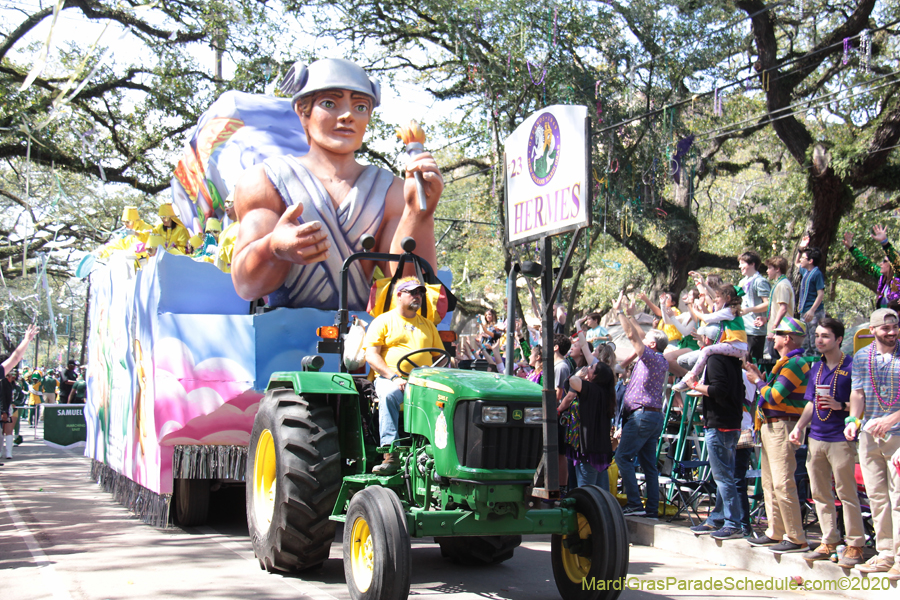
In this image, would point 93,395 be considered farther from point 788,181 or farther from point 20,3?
point 788,181

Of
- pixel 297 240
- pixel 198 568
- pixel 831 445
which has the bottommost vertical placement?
pixel 198 568

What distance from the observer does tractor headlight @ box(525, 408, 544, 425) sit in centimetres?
472

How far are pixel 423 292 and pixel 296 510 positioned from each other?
1692 millimetres

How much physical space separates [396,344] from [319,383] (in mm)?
579

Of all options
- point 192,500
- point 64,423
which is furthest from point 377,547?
point 64,423

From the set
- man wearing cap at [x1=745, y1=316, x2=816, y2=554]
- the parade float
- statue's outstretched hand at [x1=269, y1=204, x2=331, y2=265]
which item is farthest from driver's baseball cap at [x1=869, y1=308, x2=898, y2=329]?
statue's outstretched hand at [x1=269, y1=204, x2=331, y2=265]

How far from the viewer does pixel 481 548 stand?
5953 millimetres

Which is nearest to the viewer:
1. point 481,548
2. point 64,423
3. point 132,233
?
point 481,548

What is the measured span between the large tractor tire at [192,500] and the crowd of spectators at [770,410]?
2629 mm

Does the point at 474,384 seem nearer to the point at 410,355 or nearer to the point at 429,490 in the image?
the point at 429,490

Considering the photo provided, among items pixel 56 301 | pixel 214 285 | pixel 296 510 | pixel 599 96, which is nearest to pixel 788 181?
pixel 599 96

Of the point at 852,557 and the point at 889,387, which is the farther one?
the point at 852,557

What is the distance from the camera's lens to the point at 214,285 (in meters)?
7.39

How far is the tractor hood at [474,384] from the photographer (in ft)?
15.2
